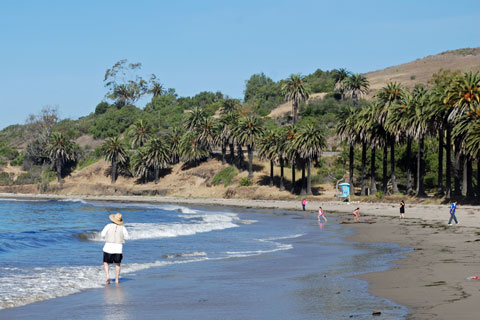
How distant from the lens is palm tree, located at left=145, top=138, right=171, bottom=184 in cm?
10280

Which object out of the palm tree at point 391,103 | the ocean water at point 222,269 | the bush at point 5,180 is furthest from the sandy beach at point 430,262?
the bush at point 5,180

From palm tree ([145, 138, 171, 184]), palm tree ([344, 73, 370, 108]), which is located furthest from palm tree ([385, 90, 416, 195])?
palm tree ([145, 138, 171, 184])

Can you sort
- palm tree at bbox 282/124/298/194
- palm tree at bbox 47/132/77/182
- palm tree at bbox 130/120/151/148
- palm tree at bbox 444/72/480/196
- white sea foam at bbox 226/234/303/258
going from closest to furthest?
white sea foam at bbox 226/234/303/258 → palm tree at bbox 444/72/480/196 → palm tree at bbox 282/124/298/194 → palm tree at bbox 130/120/151/148 → palm tree at bbox 47/132/77/182

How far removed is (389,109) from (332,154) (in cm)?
3600

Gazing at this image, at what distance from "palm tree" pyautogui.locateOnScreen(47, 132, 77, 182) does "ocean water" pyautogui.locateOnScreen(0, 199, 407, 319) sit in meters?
85.6

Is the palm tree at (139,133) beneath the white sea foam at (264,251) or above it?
above

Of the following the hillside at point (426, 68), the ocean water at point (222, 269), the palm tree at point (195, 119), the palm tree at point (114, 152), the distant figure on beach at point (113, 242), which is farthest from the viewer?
the hillside at point (426, 68)

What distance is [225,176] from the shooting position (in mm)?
97062

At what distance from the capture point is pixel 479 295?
12109 mm

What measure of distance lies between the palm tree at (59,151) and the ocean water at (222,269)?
281 ft

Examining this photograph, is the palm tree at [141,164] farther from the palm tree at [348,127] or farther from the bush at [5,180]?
the palm tree at [348,127]

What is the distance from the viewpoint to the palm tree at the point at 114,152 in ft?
358

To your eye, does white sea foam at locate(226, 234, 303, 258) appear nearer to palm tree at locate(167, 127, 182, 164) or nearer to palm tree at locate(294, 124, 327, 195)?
palm tree at locate(294, 124, 327, 195)

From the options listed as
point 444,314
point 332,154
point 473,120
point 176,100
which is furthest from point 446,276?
point 176,100
